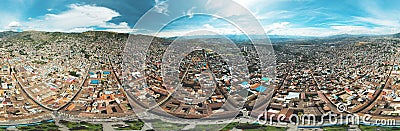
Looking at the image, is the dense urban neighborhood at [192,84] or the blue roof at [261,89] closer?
the dense urban neighborhood at [192,84]

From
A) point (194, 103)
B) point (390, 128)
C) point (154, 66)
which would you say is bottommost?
point (390, 128)

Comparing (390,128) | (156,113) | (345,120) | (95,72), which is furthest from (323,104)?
(95,72)

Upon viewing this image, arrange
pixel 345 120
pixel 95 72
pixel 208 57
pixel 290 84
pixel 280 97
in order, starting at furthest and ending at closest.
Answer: pixel 95 72
pixel 290 84
pixel 208 57
pixel 280 97
pixel 345 120

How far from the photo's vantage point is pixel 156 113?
5250mm

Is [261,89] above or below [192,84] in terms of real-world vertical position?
below

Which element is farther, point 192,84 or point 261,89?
point 261,89

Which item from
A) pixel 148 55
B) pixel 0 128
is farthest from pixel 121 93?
pixel 0 128

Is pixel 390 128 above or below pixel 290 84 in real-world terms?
below

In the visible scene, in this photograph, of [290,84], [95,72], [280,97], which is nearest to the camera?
[280,97]

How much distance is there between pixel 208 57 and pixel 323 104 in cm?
242

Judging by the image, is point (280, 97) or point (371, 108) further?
point (280, 97)

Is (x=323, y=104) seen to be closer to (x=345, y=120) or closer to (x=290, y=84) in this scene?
(x=345, y=120)

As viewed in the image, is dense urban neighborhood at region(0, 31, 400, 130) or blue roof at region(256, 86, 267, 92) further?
blue roof at region(256, 86, 267, 92)

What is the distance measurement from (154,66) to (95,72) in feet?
10.9
